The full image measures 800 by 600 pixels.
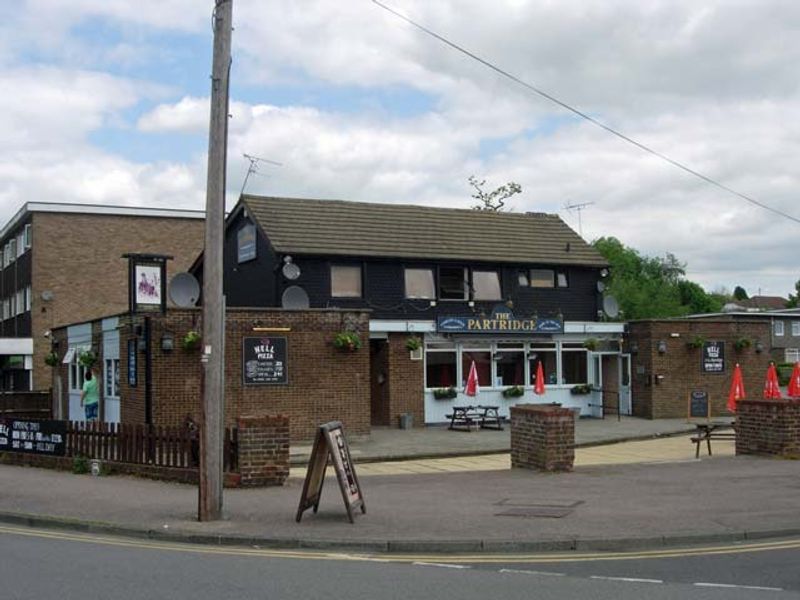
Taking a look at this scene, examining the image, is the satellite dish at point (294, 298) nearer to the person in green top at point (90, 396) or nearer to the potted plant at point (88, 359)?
the potted plant at point (88, 359)

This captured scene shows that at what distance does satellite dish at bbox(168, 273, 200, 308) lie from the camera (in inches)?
910

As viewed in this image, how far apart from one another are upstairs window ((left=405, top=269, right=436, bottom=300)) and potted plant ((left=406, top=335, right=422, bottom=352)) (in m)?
2.26

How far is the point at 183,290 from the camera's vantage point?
23344 mm

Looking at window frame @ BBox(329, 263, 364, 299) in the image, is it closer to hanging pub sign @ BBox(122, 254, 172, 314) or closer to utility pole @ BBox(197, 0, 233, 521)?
hanging pub sign @ BBox(122, 254, 172, 314)

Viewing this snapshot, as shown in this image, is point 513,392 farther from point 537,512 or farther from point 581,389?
point 537,512

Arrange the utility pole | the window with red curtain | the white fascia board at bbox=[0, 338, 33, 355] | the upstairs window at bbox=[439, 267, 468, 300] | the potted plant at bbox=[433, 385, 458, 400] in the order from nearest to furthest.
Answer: the utility pole < the potted plant at bbox=[433, 385, 458, 400] < the window with red curtain < the upstairs window at bbox=[439, 267, 468, 300] < the white fascia board at bbox=[0, 338, 33, 355]

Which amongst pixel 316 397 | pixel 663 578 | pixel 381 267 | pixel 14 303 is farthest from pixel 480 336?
pixel 14 303

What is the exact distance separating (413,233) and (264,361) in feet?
33.1

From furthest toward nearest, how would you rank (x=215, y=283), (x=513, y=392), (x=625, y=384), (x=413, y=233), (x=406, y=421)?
1. (x=625, y=384)
2. (x=413, y=233)
3. (x=513, y=392)
4. (x=406, y=421)
5. (x=215, y=283)

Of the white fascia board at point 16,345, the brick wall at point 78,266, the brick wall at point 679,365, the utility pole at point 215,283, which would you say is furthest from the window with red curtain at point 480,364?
the white fascia board at point 16,345

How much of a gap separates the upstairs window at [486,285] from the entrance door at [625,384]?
4702 millimetres

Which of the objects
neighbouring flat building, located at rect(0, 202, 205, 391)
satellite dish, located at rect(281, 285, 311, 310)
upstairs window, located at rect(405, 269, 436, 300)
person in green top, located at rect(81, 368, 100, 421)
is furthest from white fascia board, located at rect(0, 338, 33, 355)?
upstairs window, located at rect(405, 269, 436, 300)

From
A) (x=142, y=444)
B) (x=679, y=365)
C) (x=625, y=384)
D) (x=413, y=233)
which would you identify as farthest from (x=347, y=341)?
(x=679, y=365)

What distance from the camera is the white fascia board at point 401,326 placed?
27.3m
